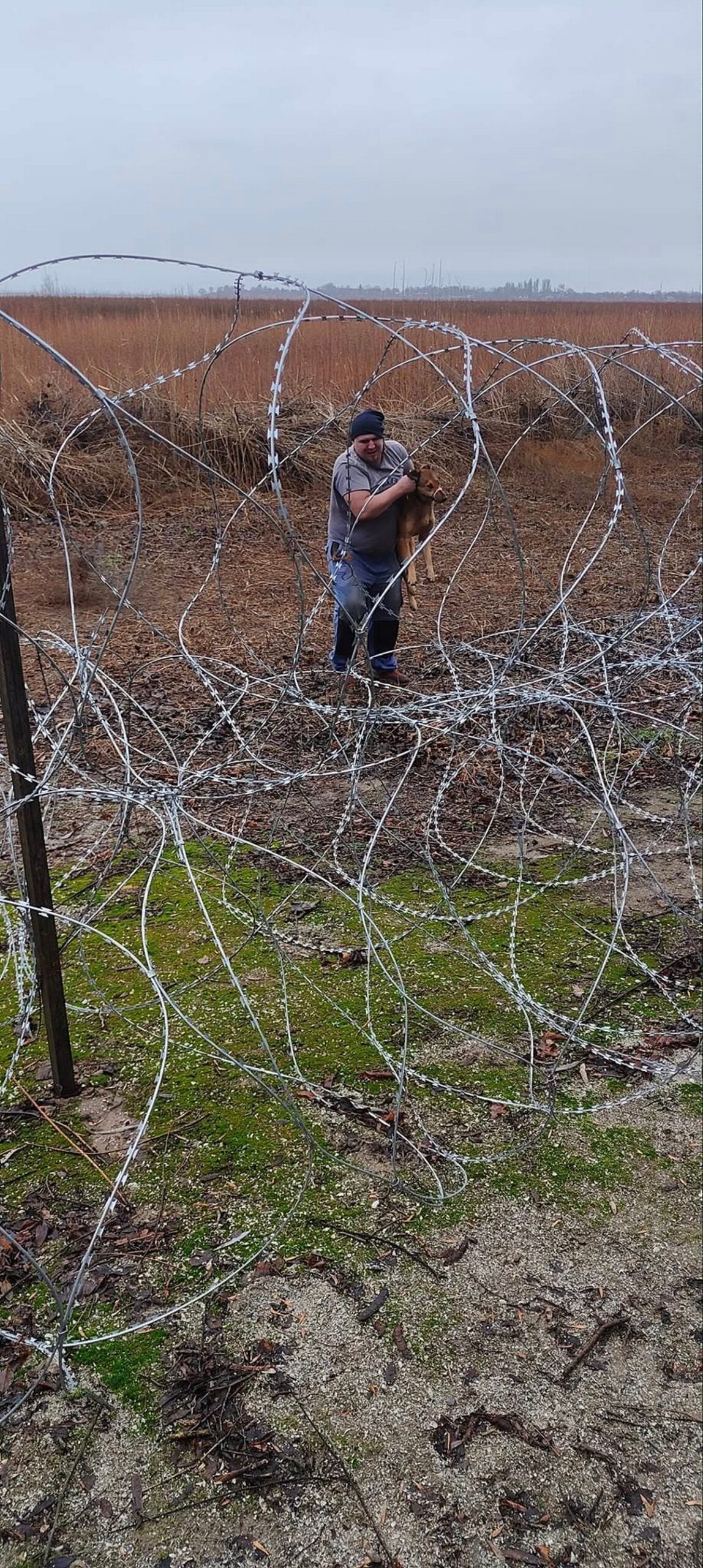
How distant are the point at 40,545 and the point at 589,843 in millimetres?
6468

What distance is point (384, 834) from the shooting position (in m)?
4.30

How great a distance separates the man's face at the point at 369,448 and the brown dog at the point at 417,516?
0.63 feet

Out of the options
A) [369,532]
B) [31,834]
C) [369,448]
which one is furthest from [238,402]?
[31,834]

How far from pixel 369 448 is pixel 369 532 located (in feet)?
1.89

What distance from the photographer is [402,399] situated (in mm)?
11445

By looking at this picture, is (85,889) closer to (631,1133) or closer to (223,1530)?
(631,1133)

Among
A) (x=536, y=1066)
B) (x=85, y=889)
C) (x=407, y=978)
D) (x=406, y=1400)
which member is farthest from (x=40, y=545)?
(x=406, y=1400)

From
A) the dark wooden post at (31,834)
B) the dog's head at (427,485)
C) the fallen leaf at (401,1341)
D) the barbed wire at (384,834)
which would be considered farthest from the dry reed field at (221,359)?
the fallen leaf at (401,1341)

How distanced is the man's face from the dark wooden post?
2797mm

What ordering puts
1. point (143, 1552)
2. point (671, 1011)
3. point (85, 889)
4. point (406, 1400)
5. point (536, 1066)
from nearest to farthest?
point (143, 1552) → point (406, 1400) → point (536, 1066) → point (671, 1011) → point (85, 889)

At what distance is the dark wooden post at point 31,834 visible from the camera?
7.55 ft

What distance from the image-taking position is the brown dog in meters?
5.15

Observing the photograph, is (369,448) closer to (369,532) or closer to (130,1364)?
(369,532)

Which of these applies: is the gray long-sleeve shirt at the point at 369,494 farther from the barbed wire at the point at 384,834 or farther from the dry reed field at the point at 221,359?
the dry reed field at the point at 221,359
